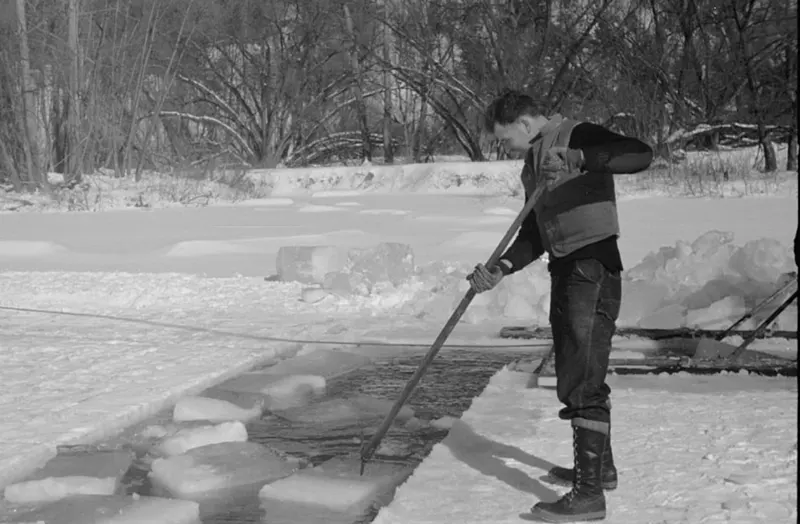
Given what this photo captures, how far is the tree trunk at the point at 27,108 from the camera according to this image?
17906 mm

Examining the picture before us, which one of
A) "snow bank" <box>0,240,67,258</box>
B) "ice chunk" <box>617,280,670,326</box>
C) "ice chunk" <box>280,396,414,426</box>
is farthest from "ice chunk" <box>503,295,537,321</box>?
"snow bank" <box>0,240,67,258</box>

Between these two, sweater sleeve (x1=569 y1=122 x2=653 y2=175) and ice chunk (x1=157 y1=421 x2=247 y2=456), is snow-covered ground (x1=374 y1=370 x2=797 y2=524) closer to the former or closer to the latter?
ice chunk (x1=157 y1=421 x2=247 y2=456)

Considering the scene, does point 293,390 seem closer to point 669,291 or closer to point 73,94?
point 669,291

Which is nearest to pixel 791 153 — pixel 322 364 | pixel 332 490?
pixel 322 364

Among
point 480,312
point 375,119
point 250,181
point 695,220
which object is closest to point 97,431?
point 480,312

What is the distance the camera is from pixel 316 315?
720 centimetres

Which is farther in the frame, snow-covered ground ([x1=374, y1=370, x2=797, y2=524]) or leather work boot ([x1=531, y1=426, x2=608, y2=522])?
snow-covered ground ([x1=374, y1=370, x2=797, y2=524])

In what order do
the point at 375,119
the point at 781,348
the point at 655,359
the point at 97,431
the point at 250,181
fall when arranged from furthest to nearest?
the point at 375,119, the point at 250,181, the point at 781,348, the point at 655,359, the point at 97,431

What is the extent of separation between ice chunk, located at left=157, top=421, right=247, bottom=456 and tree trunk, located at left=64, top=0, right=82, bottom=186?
611 inches

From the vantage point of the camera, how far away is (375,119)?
32219mm

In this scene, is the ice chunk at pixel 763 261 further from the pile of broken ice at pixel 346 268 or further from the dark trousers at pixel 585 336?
the dark trousers at pixel 585 336

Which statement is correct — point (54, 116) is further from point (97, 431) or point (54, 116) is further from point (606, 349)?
point (606, 349)

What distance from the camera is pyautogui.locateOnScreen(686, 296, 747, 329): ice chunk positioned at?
6105mm

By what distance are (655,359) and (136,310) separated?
3.71m
